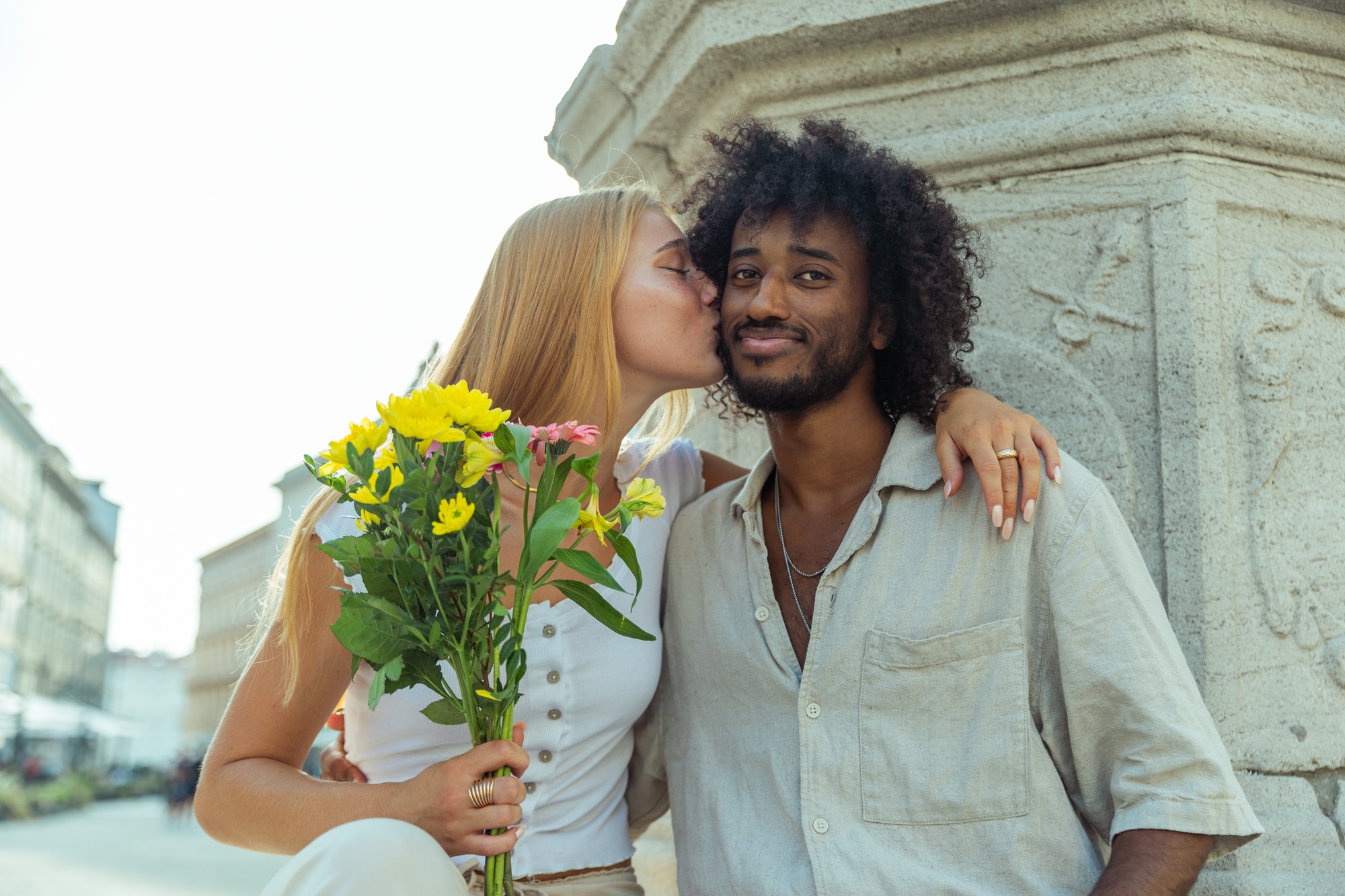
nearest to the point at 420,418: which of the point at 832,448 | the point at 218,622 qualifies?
the point at 832,448

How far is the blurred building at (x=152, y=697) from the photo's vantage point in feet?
314

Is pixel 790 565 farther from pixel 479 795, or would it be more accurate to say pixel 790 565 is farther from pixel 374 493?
pixel 374 493

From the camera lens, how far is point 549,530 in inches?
60.1

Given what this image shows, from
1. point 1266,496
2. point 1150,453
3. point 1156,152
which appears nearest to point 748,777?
point 1150,453

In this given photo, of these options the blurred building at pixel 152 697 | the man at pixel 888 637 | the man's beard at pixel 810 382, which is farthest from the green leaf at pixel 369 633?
the blurred building at pixel 152 697

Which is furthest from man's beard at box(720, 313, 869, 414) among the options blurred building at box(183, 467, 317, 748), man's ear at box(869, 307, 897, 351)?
blurred building at box(183, 467, 317, 748)

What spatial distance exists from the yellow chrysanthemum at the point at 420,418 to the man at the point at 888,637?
0.91 metres

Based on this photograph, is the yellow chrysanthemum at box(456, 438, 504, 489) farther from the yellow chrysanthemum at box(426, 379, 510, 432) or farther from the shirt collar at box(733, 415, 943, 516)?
the shirt collar at box(733, 415, 943, 516)

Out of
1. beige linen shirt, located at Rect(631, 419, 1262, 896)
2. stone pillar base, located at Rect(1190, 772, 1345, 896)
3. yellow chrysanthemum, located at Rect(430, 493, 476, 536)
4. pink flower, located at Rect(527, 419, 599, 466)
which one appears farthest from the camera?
stone pillar base, located at Rect(1190, 772, 1345, 896)

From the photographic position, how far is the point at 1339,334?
98.8 inches

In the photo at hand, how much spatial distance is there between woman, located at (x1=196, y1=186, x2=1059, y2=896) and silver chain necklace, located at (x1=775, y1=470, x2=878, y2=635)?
0.27 metres

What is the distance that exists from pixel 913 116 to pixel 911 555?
4.16 feet

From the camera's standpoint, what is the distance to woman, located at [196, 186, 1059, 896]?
1.67 metres

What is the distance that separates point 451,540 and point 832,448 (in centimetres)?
113
